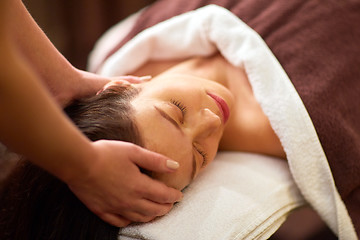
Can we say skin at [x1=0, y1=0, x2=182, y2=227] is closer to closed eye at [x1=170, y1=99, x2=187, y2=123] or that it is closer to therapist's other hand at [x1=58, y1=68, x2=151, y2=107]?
therapist's other hand at [x1=58, y1=68, x2=151, y2=107]

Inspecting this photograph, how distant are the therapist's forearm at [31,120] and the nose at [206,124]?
1.11 ft

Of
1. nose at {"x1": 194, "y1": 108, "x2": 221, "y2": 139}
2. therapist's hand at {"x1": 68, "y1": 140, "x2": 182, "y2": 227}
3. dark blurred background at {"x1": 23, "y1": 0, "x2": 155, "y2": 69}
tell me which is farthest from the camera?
dark blurred background at {"x1": 23, "y1": 0, "x2": 155, "y2": 69}

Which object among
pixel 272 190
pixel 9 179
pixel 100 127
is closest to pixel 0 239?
pixel 9 179

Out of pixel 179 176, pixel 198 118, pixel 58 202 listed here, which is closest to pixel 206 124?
pixel 198 118

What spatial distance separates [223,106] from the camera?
37.0 inches

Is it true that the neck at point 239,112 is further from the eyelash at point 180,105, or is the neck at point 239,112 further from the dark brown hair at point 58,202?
the dark brown hair at point 58,202

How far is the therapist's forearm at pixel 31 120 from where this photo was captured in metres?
0.50

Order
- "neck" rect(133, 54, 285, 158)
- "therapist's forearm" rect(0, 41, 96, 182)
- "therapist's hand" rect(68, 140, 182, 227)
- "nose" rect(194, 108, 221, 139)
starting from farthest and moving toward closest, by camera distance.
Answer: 1. "neck" rect(133, 54, 285, 158)
2. "nose" rect(194, 108, 221, 139)
3. "therapist's hand" rect(68, 140, 182, 227)
4. "therapist's forearm" rect(0, 41, 96, 182)

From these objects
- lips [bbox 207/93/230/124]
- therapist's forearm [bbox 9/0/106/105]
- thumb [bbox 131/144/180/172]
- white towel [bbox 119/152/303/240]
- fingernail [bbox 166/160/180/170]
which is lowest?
white towel [bbox 119/152/303/240]

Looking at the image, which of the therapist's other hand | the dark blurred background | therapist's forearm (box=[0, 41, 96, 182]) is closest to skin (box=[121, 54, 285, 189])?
the therapist's other hand

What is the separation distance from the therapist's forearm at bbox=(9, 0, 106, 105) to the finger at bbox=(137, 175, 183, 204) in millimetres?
334

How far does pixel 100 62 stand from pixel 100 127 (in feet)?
2.05

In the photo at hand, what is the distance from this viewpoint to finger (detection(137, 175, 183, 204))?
2.32ft

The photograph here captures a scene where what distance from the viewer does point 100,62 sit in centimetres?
135
